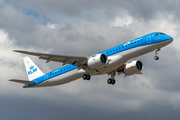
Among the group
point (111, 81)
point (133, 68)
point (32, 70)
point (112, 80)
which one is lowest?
point (111, 81)

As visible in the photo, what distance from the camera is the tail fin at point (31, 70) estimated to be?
5477cm

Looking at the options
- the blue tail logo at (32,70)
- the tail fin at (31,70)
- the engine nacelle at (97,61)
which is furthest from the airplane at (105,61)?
the blue tail logo at (32,70)

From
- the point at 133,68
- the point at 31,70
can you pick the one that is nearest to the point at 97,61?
the point at 133,68

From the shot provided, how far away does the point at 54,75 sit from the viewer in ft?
162

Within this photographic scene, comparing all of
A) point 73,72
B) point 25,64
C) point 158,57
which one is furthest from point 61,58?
point 25,64

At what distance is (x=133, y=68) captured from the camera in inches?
1890

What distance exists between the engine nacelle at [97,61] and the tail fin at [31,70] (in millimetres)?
15376

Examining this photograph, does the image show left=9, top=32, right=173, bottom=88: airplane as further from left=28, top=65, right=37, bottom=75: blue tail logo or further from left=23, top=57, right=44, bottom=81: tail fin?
left=28, top=65, right=37, bottom=75: blue tail logo

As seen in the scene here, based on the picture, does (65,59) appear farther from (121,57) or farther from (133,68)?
(133,68)

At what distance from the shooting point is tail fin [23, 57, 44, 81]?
5477 cm

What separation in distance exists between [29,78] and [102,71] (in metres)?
18.8

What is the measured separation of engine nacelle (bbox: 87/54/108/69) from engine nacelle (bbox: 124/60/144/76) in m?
7.73

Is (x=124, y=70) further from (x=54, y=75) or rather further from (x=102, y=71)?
(x=54, y=75)

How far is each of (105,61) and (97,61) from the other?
1.33 m
